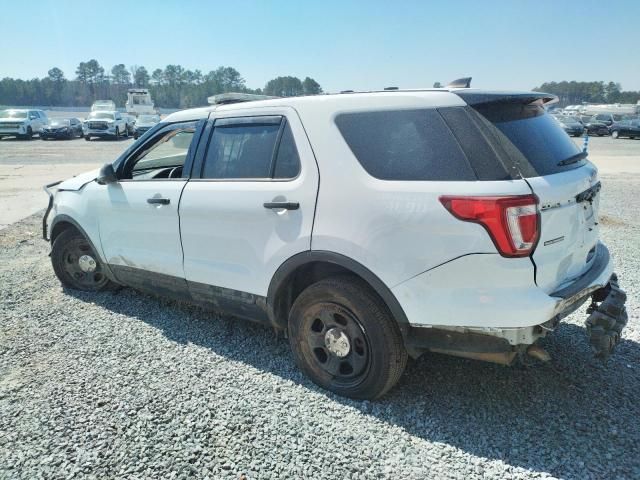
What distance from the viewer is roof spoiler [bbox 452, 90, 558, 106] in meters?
2.56

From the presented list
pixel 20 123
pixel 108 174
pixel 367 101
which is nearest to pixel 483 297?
pixel 367 101

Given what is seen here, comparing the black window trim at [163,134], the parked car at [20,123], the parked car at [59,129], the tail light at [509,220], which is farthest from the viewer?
the parked car at [59,129]

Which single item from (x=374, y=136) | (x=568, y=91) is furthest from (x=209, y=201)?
(x=568, y=91)

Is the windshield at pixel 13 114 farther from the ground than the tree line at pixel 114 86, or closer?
closer

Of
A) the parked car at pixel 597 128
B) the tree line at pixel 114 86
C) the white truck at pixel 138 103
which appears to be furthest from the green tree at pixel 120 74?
the parked car at pixel 597 128

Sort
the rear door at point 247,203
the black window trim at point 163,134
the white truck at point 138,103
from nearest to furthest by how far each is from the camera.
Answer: the rear door at point 247,203 < the black window trim at point 163,134 < the white truck at point 138,103

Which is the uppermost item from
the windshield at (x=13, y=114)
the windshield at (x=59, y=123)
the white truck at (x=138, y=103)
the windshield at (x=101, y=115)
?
the white truck at (x=138, y=103)

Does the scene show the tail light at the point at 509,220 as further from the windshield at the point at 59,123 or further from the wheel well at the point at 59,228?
the windshield at the point at 59,123

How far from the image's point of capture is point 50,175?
14766mm

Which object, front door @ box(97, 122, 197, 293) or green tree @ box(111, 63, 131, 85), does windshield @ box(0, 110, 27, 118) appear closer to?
front door @ box(97, 122, 197, 293)

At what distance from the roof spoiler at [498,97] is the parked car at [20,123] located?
35064 millimetres

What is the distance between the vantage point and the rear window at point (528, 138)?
2461mm

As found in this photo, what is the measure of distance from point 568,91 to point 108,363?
14567cm

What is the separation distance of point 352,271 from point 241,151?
4.11 feet
